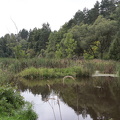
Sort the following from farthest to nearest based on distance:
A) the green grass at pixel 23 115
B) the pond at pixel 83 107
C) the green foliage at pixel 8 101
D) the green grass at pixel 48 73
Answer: the green grass at pixel 48 73
the pond at pixel 83 107
the green foliage at pixel 8 101
the green grass at pixel 23 115

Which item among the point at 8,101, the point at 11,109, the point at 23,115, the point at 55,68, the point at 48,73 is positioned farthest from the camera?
A: the point at 55,68

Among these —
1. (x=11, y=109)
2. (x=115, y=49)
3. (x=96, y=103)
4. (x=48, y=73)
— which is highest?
(x=115, y=49)

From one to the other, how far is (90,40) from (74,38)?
3200 mm

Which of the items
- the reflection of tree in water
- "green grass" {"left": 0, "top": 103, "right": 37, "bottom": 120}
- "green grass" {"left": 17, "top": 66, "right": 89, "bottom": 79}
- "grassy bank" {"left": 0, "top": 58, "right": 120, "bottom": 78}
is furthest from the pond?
"grassy bank" {"left": 0, "top": 58, "right": 120, "bottom": 78}

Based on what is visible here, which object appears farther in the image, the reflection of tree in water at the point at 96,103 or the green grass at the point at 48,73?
the green grass at the point at 48,73

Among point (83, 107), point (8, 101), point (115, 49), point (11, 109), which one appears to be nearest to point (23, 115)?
point (11, 109)

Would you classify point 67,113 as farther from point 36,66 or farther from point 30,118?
point 36,66

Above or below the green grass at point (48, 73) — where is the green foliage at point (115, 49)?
above

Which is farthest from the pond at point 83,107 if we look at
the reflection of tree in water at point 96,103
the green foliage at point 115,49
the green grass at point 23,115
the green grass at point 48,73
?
the green foliage at point 115,49

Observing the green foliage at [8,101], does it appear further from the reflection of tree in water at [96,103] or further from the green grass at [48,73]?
the green grass at [48,73]

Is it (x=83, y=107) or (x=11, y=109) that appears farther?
(x=83, y=107)

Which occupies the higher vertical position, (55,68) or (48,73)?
(55,68)

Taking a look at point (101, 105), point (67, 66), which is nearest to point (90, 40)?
point (67, 66)

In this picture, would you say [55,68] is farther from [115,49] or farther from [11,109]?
[115,49]
